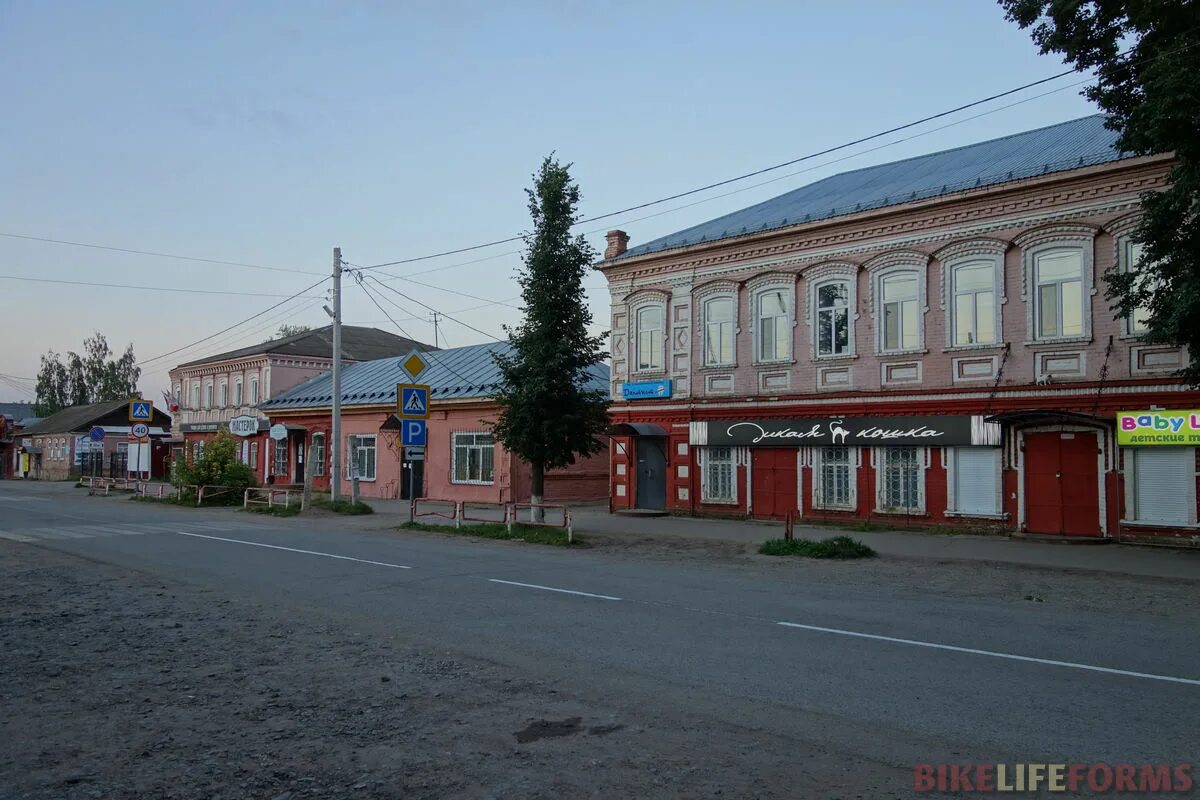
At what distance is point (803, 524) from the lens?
23391 millimetres

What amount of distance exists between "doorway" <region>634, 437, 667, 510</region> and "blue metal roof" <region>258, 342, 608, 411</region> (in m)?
4.51

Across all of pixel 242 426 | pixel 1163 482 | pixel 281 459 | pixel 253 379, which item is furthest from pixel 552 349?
pixel 253 379

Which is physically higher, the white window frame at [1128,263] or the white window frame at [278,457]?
the white window frame at [1128,263]

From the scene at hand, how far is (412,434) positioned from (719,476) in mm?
8444

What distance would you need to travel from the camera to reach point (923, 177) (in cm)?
2403

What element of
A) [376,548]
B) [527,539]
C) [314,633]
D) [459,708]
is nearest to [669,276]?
[527,539]

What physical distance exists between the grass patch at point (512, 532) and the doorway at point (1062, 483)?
1001 cm

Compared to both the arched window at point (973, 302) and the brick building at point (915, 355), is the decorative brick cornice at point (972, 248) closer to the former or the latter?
the brick building at point (915, 355)

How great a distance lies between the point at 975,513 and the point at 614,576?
422 inches

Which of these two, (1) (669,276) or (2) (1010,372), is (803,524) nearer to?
(2) (1010,372)

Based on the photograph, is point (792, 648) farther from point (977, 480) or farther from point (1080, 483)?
point (977, 480)

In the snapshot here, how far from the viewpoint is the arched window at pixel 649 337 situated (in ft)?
88.7

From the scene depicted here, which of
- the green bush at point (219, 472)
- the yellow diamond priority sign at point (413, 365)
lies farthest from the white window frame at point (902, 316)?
the green bush at point (219, 472)

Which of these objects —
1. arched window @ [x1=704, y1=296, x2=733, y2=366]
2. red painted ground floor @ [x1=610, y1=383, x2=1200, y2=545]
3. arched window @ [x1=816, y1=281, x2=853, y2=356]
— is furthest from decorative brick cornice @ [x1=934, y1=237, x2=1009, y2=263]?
arched window @ [x1=704, y1=296, x2=733, y2=366]
